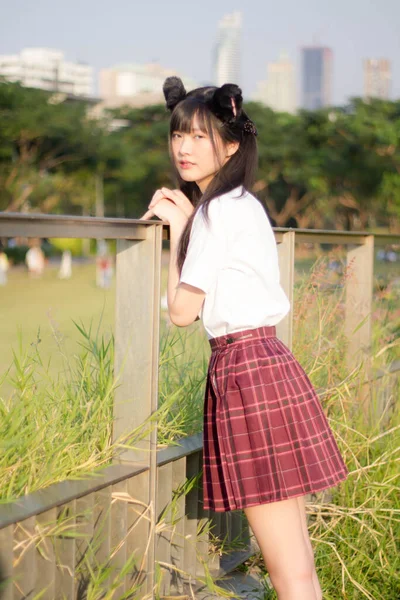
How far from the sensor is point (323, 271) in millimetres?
3465

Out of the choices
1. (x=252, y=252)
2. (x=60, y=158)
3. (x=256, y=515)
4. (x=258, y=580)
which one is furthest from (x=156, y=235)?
(x=60, y=158)

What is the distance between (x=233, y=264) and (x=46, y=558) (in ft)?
2.57

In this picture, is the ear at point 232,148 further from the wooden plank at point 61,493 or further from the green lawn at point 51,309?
the wooden plank at point 61,493

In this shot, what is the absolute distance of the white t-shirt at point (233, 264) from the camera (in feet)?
6.72

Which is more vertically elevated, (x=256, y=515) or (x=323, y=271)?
(x=323, y=271)

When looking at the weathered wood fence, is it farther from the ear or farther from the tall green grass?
the ear

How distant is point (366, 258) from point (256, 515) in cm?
194

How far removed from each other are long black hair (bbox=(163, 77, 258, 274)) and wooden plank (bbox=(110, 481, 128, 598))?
58 cm

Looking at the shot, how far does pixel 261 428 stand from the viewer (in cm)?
207

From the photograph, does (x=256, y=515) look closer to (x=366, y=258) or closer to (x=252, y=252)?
(x=252, y=252)

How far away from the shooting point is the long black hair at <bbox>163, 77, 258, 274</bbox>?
7.14 ft

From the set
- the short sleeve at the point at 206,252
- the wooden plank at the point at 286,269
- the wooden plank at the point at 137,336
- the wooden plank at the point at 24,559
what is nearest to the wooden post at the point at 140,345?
the wooden plank at the point at 137,336

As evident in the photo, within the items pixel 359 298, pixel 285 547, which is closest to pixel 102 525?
pixel 285 547

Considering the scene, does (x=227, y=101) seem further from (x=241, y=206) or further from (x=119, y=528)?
(x=119, y=528)
